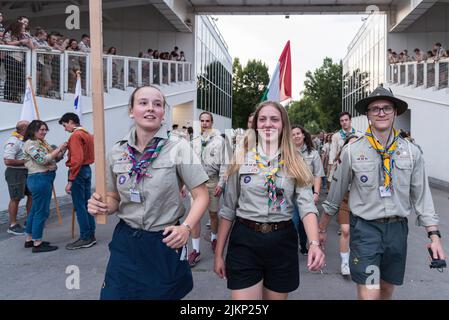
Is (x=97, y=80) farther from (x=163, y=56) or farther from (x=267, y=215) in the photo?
(x=163, y=56)

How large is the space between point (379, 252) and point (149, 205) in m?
1.73

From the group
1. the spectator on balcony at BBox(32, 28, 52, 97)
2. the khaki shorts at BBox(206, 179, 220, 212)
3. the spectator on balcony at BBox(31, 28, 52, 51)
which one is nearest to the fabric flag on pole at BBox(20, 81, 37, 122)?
the spectator on balcony at BBox(32, 28, 52, 97)

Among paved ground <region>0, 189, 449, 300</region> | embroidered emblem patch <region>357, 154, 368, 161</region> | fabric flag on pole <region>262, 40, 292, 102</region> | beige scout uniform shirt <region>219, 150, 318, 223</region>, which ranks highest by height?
fabric flag on pole <region>262, 40, 292, 102</region>

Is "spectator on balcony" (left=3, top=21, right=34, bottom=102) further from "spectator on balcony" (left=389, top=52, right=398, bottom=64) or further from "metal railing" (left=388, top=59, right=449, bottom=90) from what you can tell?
"spectator on balcony" (left=389, top=52, right=398, bottom=64)

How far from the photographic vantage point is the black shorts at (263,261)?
9.17ft

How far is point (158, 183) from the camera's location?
251 cm

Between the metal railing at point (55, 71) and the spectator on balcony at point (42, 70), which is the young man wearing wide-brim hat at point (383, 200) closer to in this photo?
the metal railing at point (55, 71)

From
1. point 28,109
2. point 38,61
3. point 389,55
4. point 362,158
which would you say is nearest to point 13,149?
point 28,109

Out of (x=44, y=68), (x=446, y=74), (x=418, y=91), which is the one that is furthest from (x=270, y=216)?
(x=418, y=91)

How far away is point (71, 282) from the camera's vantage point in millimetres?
4695

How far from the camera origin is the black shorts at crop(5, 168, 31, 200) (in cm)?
724

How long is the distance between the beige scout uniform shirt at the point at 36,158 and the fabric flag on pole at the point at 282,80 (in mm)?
3624

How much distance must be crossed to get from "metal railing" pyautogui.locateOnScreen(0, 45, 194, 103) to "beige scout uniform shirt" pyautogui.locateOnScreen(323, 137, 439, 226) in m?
8.38
